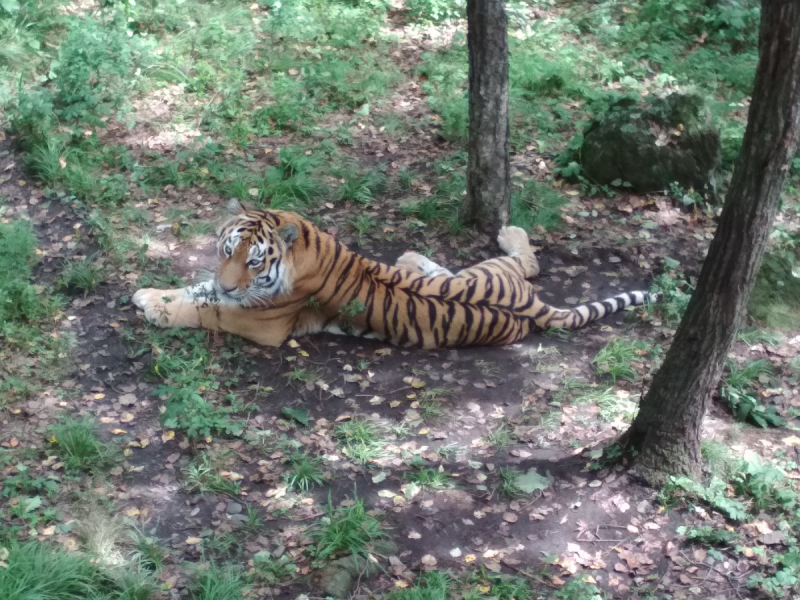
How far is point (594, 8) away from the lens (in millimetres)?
10680

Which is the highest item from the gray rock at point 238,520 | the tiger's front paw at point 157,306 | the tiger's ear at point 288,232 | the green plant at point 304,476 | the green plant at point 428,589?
the tiger's ear at point 288,232

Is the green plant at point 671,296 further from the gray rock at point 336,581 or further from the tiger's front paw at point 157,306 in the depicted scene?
the tiger's front paw at point 157,306

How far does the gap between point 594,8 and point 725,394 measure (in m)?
Answer: 7.27

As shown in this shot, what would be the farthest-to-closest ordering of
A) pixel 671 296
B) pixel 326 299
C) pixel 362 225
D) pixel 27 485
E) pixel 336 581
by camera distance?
1. pixel 362 225
2. pixel 671 296
3. pixel 326 299
4. pixel 27 485
5. pixel 336 581

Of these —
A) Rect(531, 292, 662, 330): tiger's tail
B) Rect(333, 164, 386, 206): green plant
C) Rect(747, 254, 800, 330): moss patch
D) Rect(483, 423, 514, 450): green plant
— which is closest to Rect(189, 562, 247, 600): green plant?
Rect(483, 423, 514, 450): green plant

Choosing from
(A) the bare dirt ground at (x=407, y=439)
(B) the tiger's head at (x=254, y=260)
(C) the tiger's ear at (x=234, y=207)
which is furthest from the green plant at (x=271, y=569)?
(C) the tiger's ear at (x=234, y=207)

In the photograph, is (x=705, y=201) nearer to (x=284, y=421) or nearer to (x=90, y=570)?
(x=284, y=421)

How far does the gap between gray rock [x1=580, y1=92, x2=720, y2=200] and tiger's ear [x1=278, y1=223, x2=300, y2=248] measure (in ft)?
11.2

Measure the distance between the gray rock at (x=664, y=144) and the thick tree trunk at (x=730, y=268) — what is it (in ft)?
12.2

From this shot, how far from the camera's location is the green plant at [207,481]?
14.2 ft

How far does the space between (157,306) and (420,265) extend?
2.01 m

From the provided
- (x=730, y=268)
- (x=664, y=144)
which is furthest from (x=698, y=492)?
(x=664, y=144)

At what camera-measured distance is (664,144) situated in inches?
289

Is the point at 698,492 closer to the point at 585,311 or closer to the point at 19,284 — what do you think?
the point at 585,311
